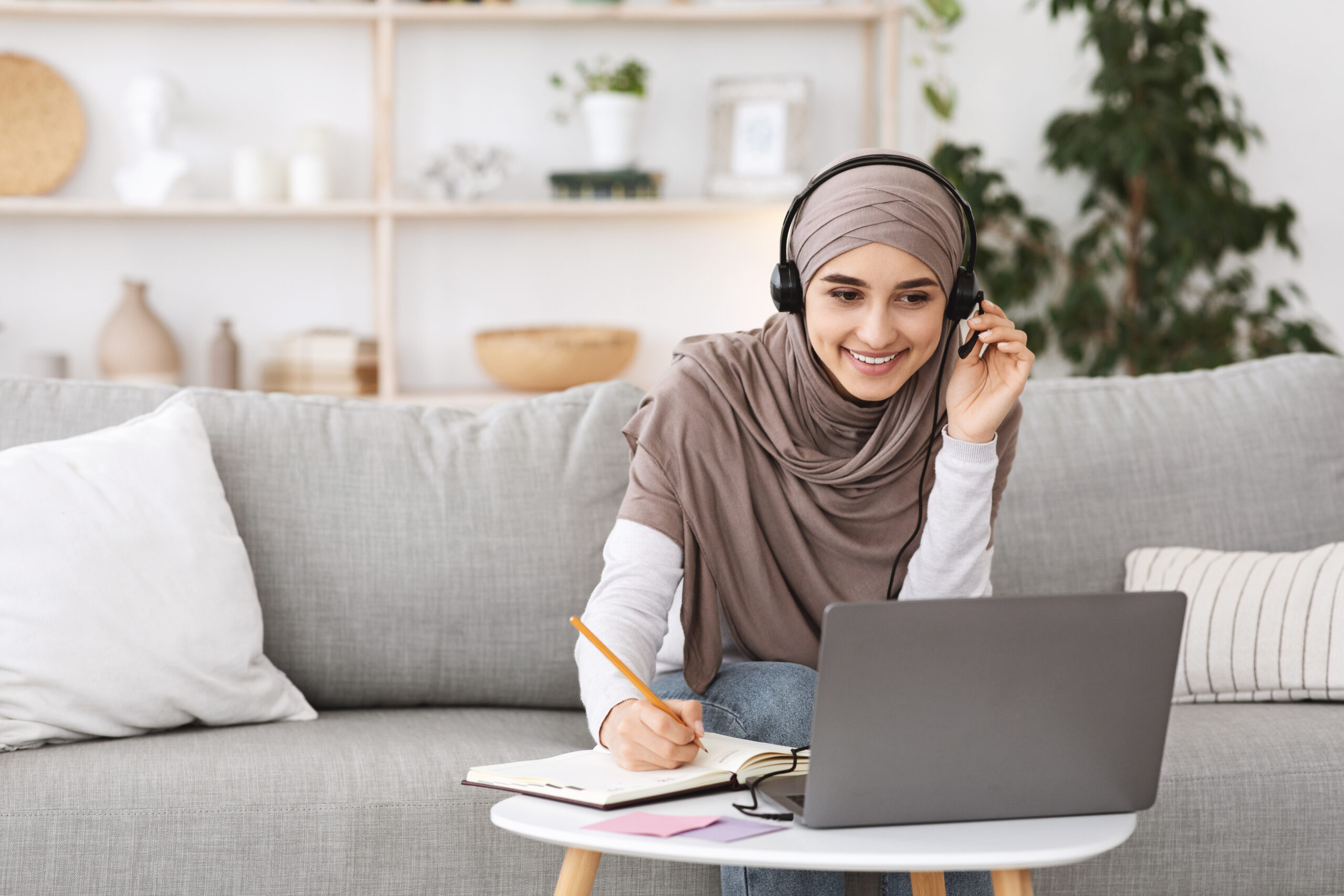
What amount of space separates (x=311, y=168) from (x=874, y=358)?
2.22 m

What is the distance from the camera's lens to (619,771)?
3.00ft

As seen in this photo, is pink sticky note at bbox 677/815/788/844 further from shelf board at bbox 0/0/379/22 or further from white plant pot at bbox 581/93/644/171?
shelf board at bbox 0/0/379/22

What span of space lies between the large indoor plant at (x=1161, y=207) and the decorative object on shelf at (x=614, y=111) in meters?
1.02

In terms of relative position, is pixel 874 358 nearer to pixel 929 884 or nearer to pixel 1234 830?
pixel 929 884

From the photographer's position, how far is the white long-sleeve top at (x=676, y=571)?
1138 millimetres

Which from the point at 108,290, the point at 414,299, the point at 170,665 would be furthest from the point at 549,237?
the point at 170,665

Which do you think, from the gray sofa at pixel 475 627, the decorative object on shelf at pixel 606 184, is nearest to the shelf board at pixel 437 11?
the decorative object on shelf at pixel 606 184

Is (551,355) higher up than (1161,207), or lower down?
lower down

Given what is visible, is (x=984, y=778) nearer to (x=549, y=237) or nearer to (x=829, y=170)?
(x=829, y=170)

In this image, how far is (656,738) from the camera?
922 mm

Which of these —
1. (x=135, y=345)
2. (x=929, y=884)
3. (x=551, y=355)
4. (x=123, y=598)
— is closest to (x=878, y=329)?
(x=929, y=884)

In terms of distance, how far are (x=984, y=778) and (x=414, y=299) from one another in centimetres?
272

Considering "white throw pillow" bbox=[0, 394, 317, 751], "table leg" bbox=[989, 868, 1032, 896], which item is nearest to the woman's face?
"table leg" bbox=[989, 868, 1032, 896]

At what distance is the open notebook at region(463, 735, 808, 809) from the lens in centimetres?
85
